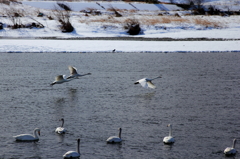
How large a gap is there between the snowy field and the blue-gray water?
7.11 m

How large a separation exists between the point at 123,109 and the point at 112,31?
2844cm

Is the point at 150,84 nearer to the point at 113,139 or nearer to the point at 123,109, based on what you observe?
the point at 123,109

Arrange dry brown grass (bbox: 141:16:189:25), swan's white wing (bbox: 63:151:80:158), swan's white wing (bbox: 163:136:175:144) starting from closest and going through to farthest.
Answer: swan's white wing (bbox: 63:151:80:158), swan's white wing (bbox: 163:136:175:144), dry brown grass (bbox: 141:16:189:25)

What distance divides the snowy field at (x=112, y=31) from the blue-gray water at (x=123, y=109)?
7110mm

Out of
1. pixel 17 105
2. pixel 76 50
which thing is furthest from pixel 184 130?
pixel 76 50

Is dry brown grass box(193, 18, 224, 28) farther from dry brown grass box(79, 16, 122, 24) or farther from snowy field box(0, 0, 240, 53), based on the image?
dry brown grass box(79, 16, 122, 24)

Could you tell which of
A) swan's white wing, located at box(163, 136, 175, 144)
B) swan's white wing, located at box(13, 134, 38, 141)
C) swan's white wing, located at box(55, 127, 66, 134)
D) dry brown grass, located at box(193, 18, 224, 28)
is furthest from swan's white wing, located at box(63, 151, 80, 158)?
dry brown grass, located at box(193, 18, 224, 28)

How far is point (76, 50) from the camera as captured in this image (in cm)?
3169

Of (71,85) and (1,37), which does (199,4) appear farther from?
(71,85)

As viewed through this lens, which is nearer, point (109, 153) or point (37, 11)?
point (109, 153)

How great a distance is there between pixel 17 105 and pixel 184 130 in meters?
6.54

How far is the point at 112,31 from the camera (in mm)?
41531

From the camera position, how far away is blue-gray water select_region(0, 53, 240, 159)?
396 inches

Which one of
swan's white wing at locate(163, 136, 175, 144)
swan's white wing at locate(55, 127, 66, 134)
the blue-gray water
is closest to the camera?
the blue-gray water
